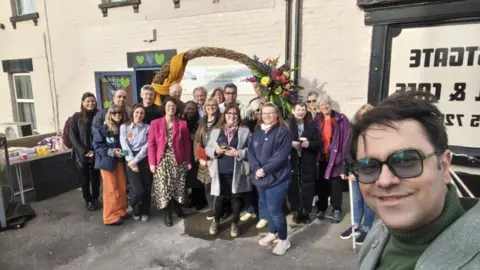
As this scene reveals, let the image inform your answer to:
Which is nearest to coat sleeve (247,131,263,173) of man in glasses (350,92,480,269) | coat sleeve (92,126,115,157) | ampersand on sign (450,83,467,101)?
coat sleeve (92,126,115,157)

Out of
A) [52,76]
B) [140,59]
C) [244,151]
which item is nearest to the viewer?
[244,151]

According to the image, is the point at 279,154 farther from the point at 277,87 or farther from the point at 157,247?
the point at 157,247

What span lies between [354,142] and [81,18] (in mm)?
8874

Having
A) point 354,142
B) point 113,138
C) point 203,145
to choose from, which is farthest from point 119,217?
point 354,142

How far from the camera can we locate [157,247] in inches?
151

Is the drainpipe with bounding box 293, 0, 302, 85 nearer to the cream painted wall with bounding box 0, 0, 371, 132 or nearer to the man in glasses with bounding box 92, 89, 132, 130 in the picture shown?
the cream painted wall with bounding box 0, 0, 371, 132

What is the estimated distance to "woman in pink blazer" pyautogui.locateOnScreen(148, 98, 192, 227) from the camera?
4172 millimetres

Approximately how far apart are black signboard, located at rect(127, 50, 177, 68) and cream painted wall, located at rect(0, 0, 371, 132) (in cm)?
13

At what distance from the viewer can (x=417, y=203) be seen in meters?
0.98

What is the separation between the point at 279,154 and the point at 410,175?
241 cm

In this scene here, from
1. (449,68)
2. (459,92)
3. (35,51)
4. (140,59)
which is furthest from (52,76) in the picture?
(459,92)

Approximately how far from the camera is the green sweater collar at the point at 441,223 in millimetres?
979

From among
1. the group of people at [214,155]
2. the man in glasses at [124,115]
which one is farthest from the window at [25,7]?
the man in glasses at [124,115]

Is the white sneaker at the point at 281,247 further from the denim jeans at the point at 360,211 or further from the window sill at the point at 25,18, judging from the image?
the window sill at the point at 25,18
